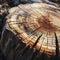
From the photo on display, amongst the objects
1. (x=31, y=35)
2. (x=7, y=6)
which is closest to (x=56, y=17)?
(x=31, y=35)

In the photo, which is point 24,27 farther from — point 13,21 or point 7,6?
point 7,6

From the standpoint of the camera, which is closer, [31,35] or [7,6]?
[31,35]

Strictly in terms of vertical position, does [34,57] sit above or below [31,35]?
below

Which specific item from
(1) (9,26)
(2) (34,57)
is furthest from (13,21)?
(2) (34,57)

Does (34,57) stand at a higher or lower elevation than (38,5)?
A: lower

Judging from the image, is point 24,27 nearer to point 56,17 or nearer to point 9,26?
point 9,26

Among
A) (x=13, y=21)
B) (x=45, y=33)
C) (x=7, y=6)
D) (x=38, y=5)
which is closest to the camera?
(x=45, y=33)

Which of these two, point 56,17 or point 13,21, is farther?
point 56,17

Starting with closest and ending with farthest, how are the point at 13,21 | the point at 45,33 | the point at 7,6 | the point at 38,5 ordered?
the point at 45,33, the point at 13,21, the point at 38,5, the point at 7,6

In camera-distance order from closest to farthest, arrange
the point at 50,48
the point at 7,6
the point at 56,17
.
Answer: the point at 50,48, the point at 56,17, the point at 7,6
